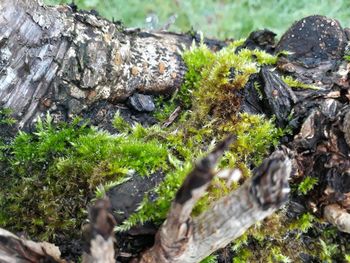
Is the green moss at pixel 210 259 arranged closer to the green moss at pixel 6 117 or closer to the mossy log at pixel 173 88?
the mossy log at pixel 173 88

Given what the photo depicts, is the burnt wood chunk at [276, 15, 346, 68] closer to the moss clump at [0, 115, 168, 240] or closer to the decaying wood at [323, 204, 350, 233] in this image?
the decaying wood at [323, 204, 350, 233]

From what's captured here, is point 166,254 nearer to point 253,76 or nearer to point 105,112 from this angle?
point 105,112

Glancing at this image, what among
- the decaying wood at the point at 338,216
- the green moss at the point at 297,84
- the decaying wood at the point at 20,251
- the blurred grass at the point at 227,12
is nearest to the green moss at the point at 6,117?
the decaying wood at the point at 20,251

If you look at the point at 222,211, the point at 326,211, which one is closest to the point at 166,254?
the point at 222,211

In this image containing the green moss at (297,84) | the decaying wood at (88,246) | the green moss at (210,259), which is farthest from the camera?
the green moss at (297,84)

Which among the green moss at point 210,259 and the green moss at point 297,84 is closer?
the green moss at point 210,259

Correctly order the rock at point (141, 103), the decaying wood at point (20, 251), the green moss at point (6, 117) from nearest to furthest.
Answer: the decaying wood at point (20, 251), the green moss at point (6, 117), the rock at point (141, 103)

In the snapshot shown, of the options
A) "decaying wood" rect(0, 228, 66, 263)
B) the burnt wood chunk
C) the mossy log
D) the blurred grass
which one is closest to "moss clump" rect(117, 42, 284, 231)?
the mossy log
